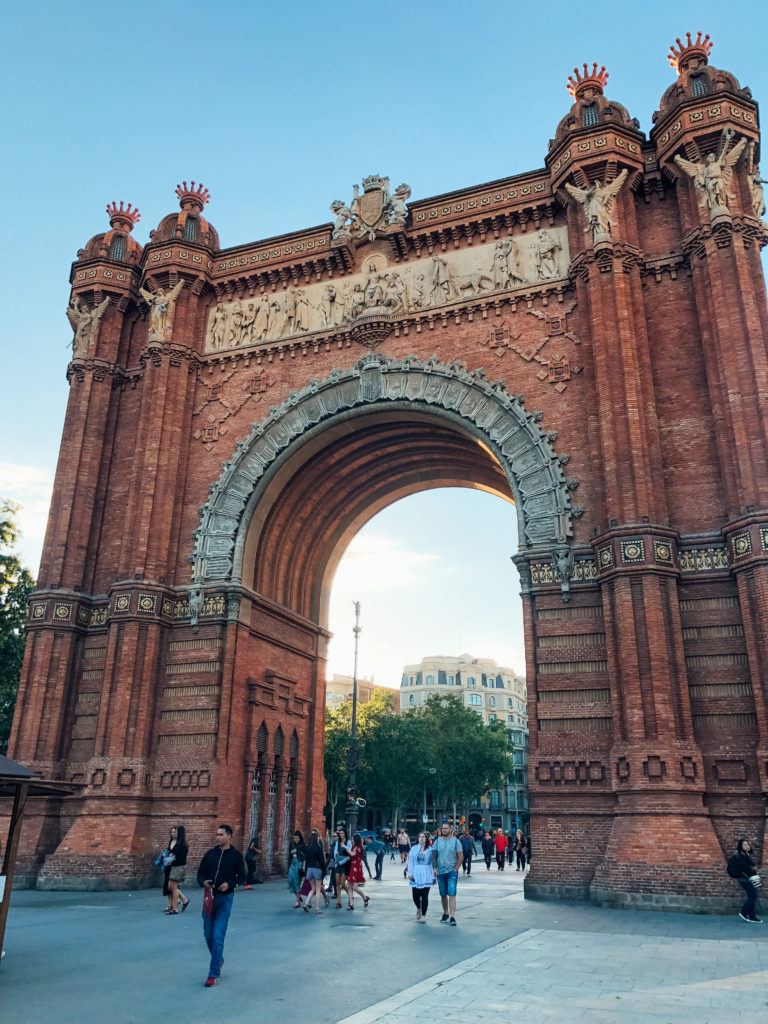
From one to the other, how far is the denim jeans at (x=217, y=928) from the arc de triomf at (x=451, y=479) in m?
9.14

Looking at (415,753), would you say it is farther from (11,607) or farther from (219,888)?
(219,888)

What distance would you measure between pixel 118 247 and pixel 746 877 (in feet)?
81.7

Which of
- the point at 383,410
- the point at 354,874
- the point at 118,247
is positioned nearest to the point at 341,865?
the point at 354,874

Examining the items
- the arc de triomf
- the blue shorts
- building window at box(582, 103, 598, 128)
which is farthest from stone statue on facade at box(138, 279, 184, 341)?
the blue shorts

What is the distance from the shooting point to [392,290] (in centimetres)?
2388

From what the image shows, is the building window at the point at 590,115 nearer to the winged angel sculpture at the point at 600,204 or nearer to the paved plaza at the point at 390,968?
the winged angel sculpture at the point at 600,204

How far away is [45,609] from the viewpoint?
22859 millimetres

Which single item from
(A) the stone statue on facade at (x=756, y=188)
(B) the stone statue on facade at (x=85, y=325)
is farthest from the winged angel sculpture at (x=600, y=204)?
(B) the stone statue on facade at (x=85, y=325)

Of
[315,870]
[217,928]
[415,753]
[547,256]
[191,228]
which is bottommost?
[217,928]

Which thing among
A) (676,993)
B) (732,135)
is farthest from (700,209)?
Result: (676,993)

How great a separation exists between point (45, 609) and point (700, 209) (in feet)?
66.0

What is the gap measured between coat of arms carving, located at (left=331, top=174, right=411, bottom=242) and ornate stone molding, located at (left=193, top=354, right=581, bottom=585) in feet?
13.8

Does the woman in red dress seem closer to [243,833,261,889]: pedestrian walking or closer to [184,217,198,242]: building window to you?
[243,833,261,889]: pedestrian walking

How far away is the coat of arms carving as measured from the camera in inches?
958
